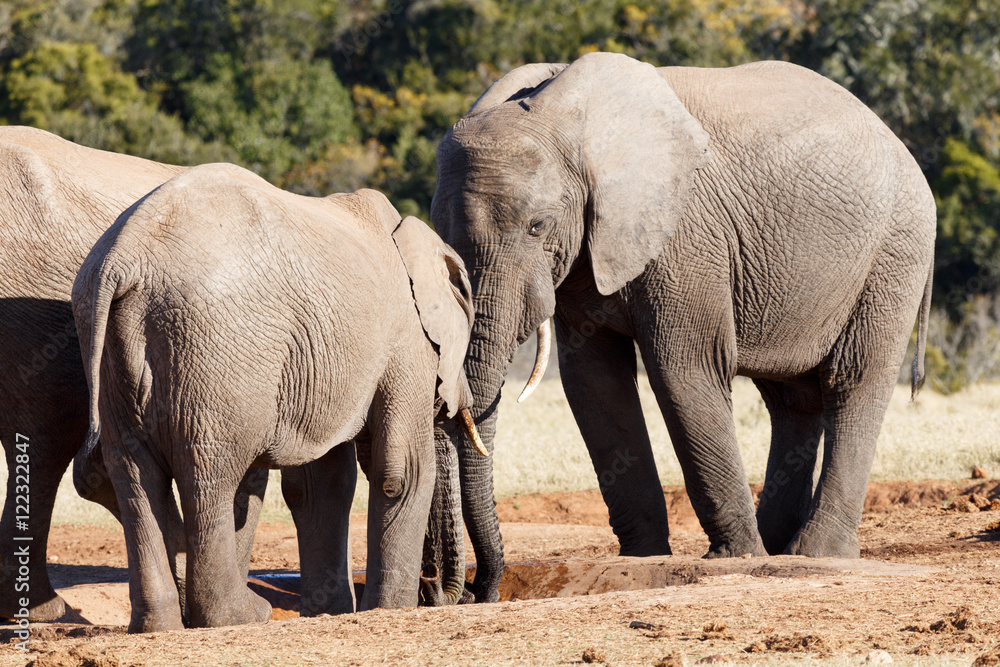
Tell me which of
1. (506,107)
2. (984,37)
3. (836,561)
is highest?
(984,37)

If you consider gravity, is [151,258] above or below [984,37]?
below

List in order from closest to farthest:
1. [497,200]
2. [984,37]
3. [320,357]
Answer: [320,357] → [497,200] → [984,37]

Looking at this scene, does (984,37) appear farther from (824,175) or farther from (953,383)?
(824,175)

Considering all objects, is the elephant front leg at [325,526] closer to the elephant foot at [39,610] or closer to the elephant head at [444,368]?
the elephant head at [444,368]

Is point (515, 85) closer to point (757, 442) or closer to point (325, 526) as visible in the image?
point (325, 526)

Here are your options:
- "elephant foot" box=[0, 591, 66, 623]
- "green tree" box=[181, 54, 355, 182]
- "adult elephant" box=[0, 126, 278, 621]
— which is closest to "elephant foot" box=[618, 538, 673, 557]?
"adult elephant" box=[0, 126, 278, 621]

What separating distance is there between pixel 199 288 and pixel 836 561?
3.19 m

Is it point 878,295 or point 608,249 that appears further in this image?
point 878,295

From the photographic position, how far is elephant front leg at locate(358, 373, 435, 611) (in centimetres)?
573

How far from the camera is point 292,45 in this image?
30.1m

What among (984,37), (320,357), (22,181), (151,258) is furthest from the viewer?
(984,37)

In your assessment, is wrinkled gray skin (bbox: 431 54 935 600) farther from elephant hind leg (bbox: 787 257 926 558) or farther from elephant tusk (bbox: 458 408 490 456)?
elephant tusk (bbox: 458 408 490 456)

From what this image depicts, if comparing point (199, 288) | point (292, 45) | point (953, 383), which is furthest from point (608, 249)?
point (292, 45)

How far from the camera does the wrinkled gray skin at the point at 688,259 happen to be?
256 inches
